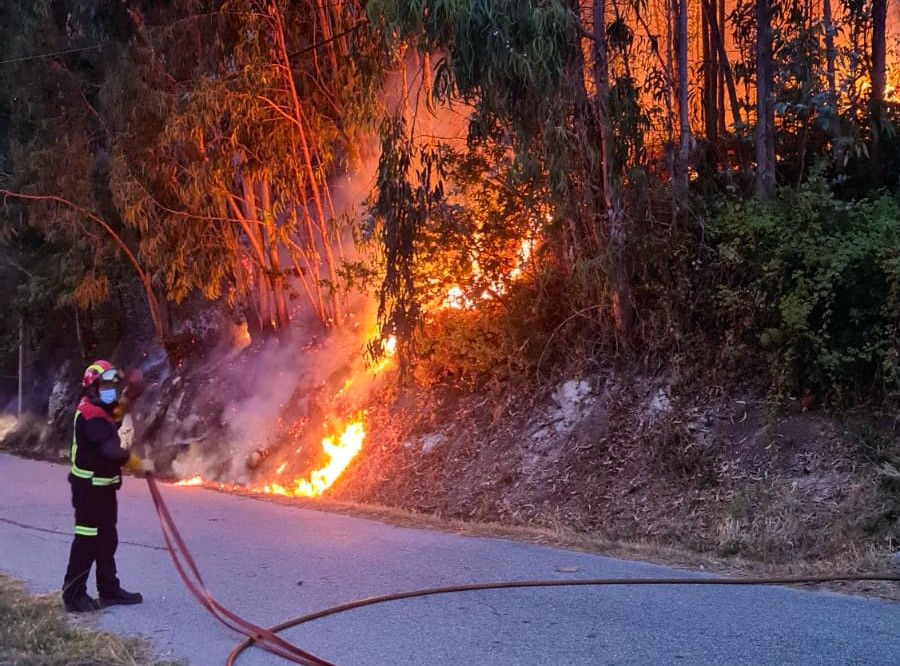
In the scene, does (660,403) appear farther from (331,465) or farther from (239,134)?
(239,134)

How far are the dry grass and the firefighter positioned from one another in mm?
306

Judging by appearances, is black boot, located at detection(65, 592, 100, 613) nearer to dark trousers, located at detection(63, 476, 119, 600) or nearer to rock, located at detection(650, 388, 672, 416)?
dark trousers, located at detection(63, 476, 119, 600)

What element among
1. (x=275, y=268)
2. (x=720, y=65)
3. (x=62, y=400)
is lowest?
(x=62, y=400)

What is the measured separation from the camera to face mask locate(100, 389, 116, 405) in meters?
6.64

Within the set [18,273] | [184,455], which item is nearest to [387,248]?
[184,455]

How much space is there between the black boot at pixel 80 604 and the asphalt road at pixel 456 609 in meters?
0.17

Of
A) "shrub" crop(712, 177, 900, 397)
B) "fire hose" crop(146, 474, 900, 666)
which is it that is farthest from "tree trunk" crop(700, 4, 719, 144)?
"fire hose" crop(146, 474, 900, 666)

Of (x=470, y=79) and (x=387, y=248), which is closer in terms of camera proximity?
(x=470, y=79)

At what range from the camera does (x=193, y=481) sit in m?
16.4

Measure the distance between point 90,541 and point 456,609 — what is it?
9.31ft

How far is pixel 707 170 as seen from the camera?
1142 centimetres

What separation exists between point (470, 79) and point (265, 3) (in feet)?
23.0

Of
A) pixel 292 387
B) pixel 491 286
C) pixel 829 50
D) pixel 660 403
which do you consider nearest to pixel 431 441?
pixel 491 286

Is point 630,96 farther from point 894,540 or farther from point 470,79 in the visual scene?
point 894,540
